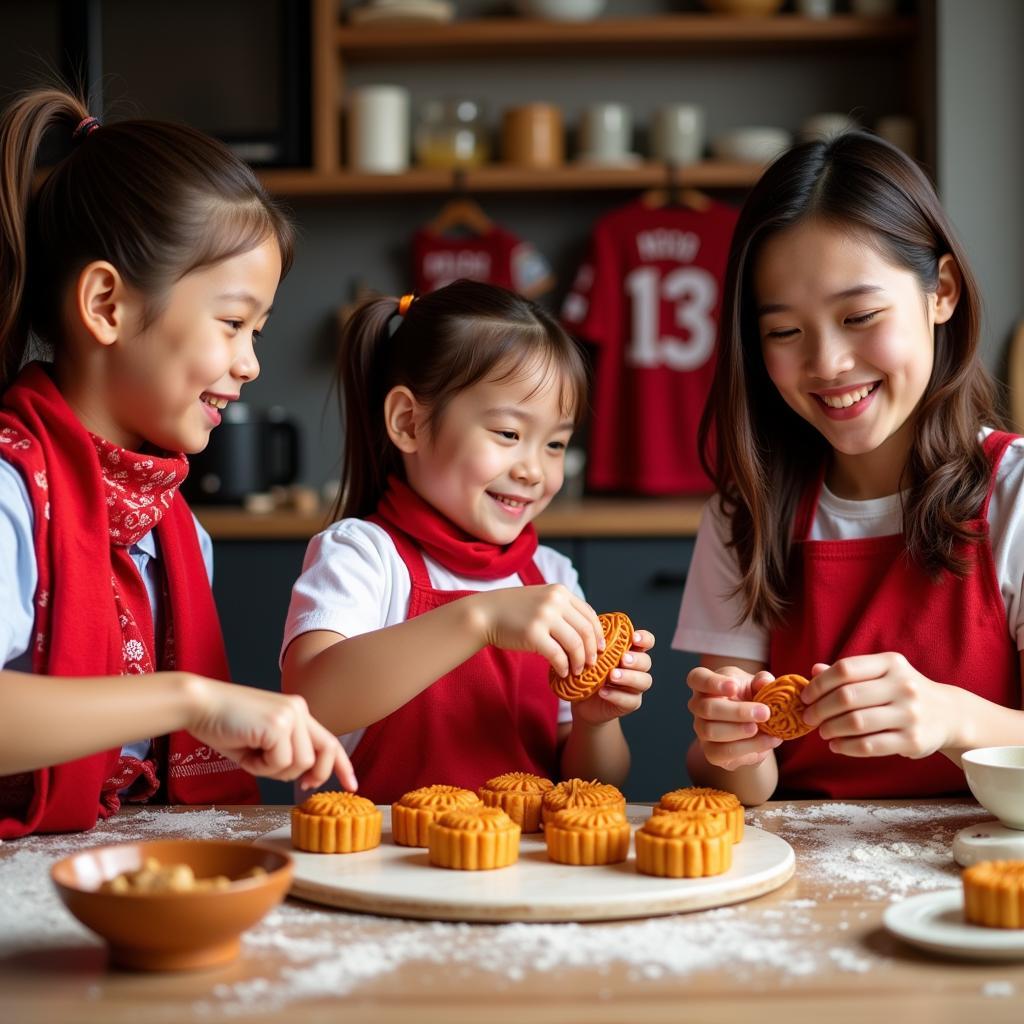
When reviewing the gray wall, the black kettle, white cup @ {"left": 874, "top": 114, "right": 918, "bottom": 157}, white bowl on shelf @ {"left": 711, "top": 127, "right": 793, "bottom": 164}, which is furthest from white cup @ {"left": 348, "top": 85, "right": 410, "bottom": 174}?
the gray wall

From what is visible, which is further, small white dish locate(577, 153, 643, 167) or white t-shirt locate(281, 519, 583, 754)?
small white dish locate(577, 153, 643, 167)

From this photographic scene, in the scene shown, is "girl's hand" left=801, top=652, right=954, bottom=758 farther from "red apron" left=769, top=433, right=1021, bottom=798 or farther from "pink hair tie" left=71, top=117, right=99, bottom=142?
"pink hair tie" left=71, top=117, right=99, bottom=142

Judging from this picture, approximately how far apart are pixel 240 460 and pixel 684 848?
2.49 meters

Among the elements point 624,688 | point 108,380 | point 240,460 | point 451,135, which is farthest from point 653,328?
point 108,380

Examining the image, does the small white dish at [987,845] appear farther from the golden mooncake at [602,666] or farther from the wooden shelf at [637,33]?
the wooden shelf at [637,33]

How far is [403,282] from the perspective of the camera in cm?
372

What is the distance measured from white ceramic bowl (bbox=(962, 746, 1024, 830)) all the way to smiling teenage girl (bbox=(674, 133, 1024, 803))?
0.29 metres

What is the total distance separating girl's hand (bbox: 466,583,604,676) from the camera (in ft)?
4.15

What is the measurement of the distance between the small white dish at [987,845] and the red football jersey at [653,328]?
7.99 ft

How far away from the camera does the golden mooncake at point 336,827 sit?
1060 mm

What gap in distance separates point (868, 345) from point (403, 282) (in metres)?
2.41

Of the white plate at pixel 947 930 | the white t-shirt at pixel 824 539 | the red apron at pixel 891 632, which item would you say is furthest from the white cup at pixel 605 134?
the white plate at pixel 947 930

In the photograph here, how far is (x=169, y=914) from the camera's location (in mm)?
778

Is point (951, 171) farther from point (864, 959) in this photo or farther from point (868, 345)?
point (864, 959)
